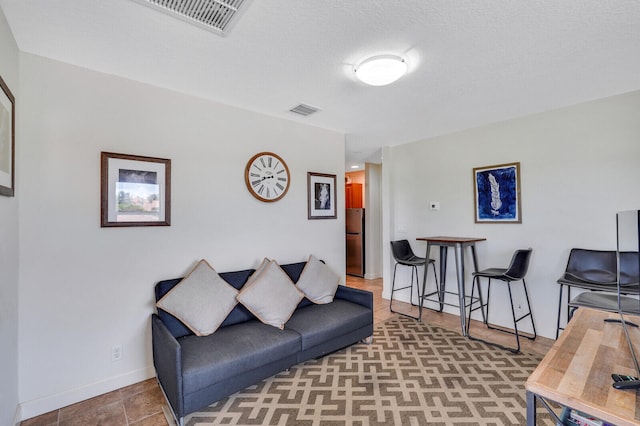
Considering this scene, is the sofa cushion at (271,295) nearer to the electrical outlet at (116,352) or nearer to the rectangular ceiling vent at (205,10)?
the electrical outlet at (116,352)

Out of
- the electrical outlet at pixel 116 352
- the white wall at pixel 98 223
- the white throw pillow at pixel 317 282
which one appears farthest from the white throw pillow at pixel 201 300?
the white throw pillow at pixel 317 282

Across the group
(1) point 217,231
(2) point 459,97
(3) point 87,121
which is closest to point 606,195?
(2) point 459,97

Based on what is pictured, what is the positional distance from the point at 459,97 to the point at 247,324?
2.74m

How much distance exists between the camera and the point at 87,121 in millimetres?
2207

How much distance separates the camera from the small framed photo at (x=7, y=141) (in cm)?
162

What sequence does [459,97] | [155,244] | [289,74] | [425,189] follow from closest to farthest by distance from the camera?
[289,74] < [155,244] < [459,97] < [425,189]

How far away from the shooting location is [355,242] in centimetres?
608

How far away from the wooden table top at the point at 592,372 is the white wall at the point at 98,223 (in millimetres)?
2474

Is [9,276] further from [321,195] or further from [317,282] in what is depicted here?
[321,195]

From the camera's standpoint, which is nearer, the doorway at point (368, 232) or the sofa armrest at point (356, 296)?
the sofa armrest at point (356, 296)

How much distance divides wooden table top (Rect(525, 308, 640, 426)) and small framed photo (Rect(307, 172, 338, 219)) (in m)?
2.54

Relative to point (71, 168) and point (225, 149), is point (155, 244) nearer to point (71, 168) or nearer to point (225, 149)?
point (71, 168)

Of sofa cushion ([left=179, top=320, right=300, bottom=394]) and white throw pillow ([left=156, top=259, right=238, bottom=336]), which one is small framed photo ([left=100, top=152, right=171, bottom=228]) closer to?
white throw pillow ([left=156, top=259, right=238, bottom=336])

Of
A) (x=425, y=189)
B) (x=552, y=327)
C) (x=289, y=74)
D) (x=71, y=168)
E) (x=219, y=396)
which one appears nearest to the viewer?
(x=219, y=396)
